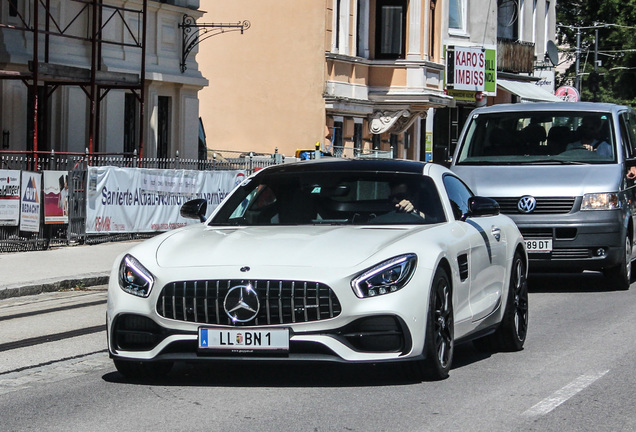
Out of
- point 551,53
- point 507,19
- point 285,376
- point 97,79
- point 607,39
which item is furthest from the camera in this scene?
point 607,39

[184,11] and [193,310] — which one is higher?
[184,11]

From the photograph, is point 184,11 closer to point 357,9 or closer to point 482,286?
point 357,9

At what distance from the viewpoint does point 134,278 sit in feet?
25.9

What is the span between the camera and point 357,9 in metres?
36.7

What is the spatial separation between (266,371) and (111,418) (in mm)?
1789

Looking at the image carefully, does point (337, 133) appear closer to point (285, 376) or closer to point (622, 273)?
point (622, 273)

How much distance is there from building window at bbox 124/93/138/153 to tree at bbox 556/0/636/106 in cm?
4709

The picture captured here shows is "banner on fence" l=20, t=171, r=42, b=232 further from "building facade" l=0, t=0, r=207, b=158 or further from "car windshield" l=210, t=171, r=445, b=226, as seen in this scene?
"car windshield" l=210, t=171, r=445, b=226

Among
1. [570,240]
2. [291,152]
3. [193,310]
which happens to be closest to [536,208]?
[570,240]

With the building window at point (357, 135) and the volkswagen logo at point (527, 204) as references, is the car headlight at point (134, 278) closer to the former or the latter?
the volkswagen logo at point (527, 204)

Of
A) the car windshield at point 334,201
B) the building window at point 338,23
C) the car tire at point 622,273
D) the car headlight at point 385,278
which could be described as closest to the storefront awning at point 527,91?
the building window at point 338,23

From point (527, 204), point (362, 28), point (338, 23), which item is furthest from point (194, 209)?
point (362, 28)

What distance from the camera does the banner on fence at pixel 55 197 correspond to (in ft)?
67.1

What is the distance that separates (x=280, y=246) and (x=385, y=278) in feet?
2.37
